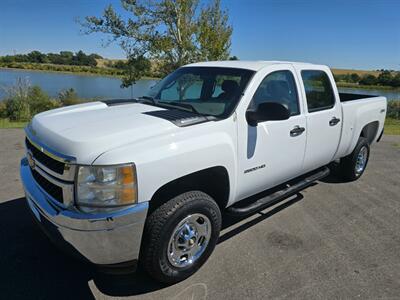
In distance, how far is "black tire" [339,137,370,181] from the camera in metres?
5.27

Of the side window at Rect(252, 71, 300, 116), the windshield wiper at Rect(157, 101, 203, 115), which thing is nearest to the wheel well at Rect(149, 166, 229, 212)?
the windshield wiper at Rect(157, 101, 203, 115)

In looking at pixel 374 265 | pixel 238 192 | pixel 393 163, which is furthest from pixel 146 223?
pixel 393 163

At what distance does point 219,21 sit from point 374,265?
1385cm

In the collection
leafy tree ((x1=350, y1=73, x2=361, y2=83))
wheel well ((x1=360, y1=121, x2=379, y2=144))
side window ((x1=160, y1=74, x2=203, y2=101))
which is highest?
leafy tree ((x1=350, y1=73, x2=361, y2=83))

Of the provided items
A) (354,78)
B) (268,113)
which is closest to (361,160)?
(268,113)

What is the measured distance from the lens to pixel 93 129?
8.25 ft

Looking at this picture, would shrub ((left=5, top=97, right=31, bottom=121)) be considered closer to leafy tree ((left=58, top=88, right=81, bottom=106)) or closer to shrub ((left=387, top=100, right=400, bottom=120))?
leafy tree ((left=58, top=88, right=81, bottom=106))

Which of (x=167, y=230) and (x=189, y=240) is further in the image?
(x=189, y=240)

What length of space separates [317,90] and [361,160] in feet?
7.13

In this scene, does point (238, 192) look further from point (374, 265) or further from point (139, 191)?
point (374, 265)

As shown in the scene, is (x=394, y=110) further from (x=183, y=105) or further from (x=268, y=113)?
(x=183, y=105)

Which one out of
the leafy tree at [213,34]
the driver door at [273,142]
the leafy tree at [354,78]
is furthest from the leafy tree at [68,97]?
the leafy tree at [354,78]

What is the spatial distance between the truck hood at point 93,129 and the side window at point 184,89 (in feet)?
1.60

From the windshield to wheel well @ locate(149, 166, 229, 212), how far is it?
59cm
